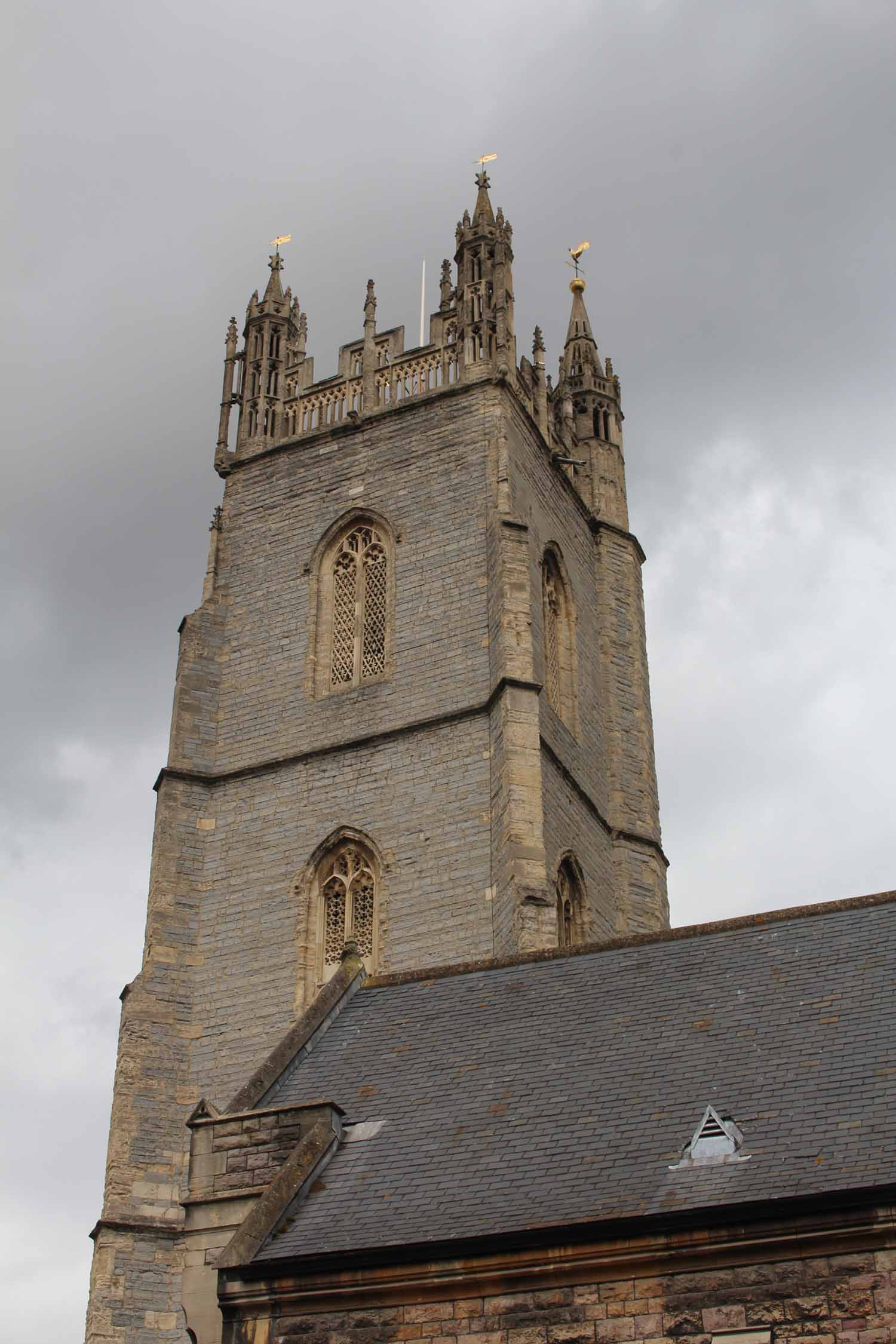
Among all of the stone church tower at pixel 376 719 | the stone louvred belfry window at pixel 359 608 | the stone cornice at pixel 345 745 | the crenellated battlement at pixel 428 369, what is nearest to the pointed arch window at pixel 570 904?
the stone church tower at pixel 376 719

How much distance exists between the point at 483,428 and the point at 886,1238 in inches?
732

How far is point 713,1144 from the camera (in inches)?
462

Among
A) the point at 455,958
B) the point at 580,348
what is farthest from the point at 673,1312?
the point at 580,348

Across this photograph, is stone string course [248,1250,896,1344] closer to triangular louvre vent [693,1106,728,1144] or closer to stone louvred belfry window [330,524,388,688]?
triangular louvre vent [693,1106,728,1144]

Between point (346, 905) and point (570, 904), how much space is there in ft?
10.7

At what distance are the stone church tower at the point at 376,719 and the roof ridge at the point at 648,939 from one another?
240 inches

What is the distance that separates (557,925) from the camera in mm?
24016

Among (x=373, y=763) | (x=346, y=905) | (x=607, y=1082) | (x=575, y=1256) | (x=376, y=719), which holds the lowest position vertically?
(x=575, y=1256)

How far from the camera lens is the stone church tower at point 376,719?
2347 cm

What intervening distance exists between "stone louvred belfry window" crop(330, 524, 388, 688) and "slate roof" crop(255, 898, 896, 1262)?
11.2 meters

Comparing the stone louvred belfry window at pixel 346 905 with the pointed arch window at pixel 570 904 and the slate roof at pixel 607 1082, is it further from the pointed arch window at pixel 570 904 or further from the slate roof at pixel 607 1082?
the slate roof at pixel 607 1082

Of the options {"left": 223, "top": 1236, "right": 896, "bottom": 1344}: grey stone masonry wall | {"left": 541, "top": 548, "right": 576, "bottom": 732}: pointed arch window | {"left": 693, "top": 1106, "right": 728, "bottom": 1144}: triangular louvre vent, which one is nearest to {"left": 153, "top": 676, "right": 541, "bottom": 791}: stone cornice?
{"left": 541, "top": 548, "right": 576, "bottom": 732}: pointed arch window

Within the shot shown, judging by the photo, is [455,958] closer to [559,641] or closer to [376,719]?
[376,719]

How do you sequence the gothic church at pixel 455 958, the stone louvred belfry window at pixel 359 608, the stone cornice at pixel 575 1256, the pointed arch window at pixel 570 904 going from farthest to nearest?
the stone louvred belfry window at pixel 359 608
the pointed arch window at pixel 570 904
the gothic church at pixel 455 958
the stone cornice at pixel 575 1256
